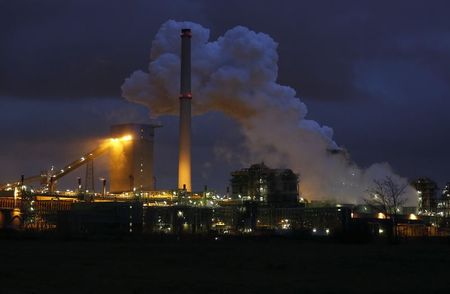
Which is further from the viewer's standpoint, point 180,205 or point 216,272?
point 180,205

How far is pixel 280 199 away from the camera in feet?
458

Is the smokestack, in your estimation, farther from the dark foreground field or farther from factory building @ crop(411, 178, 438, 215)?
factory building @ crop(411, 178, 438, 215)

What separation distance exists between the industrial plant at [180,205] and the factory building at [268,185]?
209 millimetres

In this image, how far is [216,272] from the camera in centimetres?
3528

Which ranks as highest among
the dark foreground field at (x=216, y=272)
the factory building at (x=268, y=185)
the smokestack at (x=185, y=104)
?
the smokestack at (x=185, y=104)

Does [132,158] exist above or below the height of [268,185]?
above

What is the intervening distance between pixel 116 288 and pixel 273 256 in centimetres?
2114

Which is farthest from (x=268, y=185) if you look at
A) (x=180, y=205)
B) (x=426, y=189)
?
(x=426, y=189)

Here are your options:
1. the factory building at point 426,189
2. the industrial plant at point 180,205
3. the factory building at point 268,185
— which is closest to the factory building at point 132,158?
the industrial plant at point 180,205

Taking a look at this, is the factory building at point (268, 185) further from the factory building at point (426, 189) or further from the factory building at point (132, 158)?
the factory building at point (426, 189)

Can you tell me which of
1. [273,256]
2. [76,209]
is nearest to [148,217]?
[76,209]

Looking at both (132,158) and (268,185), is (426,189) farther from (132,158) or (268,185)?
(132,158)

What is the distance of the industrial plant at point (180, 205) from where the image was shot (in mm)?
105750

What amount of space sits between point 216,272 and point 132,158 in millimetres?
112945
